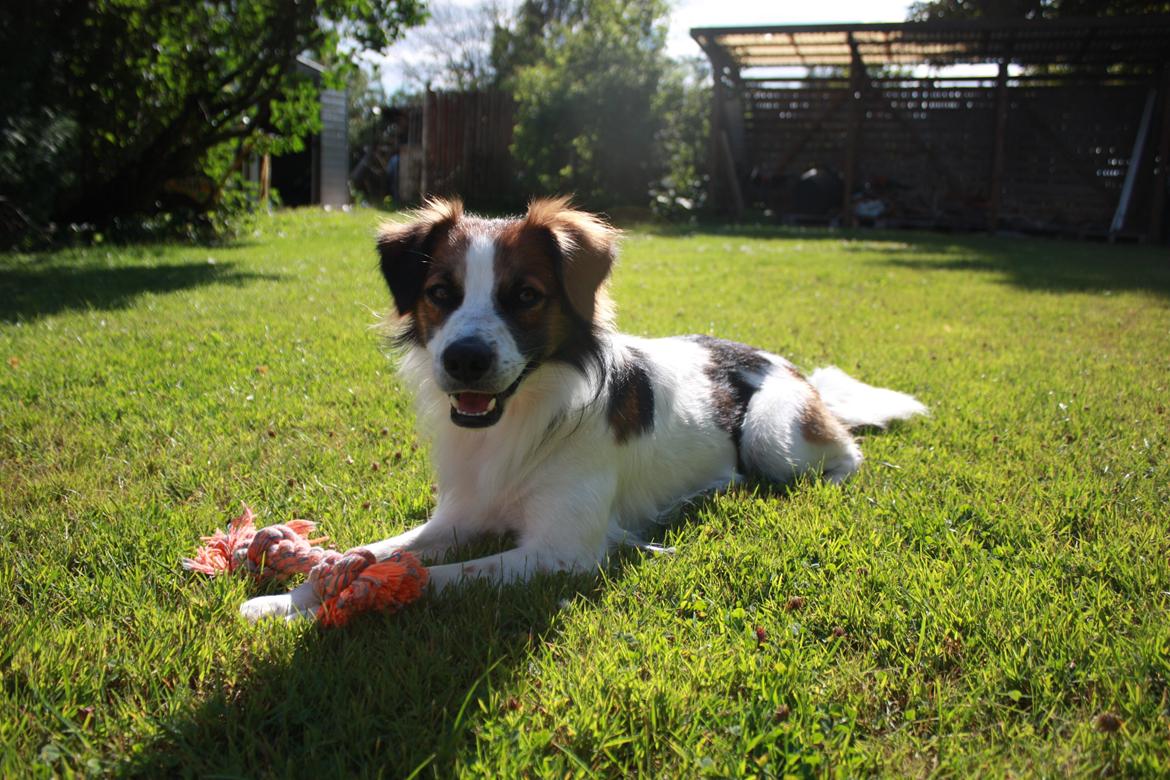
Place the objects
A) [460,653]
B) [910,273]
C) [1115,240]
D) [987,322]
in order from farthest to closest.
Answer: [1115,240]
[910,273]
[987,322]
[460,653]

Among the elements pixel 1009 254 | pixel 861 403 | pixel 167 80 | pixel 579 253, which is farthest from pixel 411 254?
pixel 1009 254

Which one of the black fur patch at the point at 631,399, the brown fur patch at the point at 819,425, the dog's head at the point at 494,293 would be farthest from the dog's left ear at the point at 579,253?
the brown fur patch at the point at 819,425

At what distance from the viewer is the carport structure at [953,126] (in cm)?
1753

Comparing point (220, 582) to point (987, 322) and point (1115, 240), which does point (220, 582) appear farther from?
point (1115, 240)

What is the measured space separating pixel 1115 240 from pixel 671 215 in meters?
9.47

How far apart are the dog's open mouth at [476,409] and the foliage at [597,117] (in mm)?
16624

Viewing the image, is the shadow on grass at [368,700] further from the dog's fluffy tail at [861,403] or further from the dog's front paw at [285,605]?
the dog's fluffy tail at [861,403]

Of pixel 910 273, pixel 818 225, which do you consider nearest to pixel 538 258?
pixel 910 273

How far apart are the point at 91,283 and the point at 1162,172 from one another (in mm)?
18481

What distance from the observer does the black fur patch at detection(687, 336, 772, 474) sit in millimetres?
3936

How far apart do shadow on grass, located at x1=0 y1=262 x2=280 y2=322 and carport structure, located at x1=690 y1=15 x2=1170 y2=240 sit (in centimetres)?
Result: 1309

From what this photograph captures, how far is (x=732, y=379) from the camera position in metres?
4.10

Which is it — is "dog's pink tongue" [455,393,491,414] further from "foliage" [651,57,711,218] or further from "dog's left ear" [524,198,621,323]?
"foliage" [651,57,711,218]

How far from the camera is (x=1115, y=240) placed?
17.4 m
